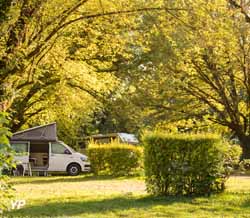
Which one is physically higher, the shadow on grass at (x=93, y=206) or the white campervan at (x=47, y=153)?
the white campervan at (x=47, y=153)

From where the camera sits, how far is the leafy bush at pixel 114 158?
19.8m

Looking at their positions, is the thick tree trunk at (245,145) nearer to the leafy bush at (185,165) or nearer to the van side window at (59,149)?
the van side window at (59,149)

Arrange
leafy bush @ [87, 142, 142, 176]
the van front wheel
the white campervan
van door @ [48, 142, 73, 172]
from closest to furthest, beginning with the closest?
leafy bush @ [87, 142, 142, 176] < the van front wheel < the white campervan < van door @ [48, 142, 73, 172]

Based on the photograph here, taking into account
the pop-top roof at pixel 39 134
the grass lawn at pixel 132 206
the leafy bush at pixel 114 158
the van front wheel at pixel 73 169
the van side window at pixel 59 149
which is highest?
the pop-top roof at pixel 39 134

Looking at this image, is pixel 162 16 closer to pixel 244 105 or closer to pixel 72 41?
pixel 72 41

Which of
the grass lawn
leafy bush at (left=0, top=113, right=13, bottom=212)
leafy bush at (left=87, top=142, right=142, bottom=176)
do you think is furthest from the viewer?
leafy bush at (left=87, top=142, right=142, bottom=176)

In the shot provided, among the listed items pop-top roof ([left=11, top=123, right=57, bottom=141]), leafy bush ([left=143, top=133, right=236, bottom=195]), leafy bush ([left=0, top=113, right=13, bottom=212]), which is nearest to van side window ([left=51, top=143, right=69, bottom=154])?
pop-top roof ([left=11, top=123, right=57, bottom=141])

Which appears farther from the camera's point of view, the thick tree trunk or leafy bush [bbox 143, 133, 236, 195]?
the thick tree trunk

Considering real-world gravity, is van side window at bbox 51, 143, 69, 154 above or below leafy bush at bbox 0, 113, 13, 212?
above

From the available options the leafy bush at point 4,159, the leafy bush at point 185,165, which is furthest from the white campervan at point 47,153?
the leafy bush at point 4,159

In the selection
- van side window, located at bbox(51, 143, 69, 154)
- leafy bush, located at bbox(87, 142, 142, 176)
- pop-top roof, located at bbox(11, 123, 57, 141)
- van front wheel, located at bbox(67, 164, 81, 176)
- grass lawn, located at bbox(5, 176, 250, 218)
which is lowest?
grass lawn, located at bbox(5, 176, 250, 218)

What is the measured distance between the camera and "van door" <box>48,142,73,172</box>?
23.0 m

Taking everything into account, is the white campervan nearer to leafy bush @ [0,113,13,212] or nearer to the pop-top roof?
the pop-top roof

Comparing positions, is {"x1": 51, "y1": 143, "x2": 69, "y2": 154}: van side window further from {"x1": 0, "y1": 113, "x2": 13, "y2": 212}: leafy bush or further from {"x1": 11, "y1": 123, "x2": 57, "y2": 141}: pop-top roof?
{"x1": 0, "y1": 113, "x2": 13, "y2": 212}: leafy bush
